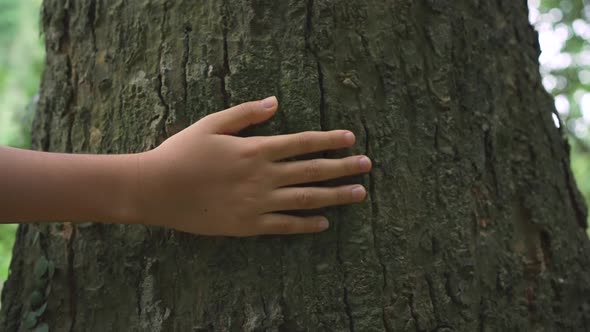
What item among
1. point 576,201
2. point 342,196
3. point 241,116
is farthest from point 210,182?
point 576,201

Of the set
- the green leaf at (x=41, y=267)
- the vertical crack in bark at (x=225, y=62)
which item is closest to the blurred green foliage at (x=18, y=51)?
the green leaf at (x=41, y=267)

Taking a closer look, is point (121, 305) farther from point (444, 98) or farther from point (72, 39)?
point (444, 98)

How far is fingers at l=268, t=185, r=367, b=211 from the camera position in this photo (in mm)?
1123

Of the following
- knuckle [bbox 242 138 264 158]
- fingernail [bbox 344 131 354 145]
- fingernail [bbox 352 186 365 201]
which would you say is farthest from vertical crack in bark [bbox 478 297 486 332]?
knuckle [bbox 242 138 264 158]

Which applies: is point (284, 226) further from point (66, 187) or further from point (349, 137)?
point (66, 187)

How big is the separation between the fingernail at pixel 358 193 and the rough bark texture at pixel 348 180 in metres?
0.04

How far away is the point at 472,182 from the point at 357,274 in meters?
0.39

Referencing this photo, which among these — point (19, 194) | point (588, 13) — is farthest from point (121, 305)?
point (588, 13)

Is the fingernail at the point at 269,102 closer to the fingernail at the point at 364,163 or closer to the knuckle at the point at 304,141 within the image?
the knuckle at the point at 304,141

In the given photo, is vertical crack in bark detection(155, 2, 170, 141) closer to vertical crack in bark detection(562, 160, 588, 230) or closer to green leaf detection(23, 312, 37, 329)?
green leaf detection(23, 312, 37, 329)

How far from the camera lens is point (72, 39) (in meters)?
1.48

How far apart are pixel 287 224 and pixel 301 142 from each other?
18 cm

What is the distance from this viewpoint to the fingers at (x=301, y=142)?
3.68 feet

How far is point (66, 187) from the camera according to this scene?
3.57 feet
